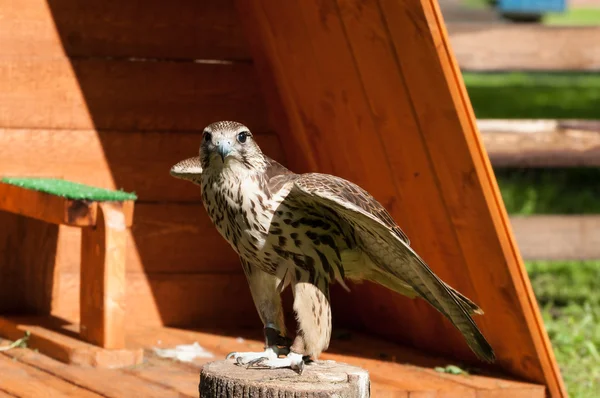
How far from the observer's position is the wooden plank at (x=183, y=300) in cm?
507

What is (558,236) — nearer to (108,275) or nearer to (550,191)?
(550,191)

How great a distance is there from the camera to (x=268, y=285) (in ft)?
10.8

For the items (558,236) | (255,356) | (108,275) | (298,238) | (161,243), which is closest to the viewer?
(298,238)

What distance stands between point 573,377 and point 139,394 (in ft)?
6.90

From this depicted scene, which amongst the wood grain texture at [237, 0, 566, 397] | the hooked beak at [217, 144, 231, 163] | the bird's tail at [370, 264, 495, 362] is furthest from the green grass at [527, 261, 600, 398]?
the hooked beak at [217, 144, 231, 163]

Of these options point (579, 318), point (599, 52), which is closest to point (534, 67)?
point (599, 52)

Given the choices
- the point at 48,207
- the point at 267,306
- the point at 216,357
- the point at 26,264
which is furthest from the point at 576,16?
the point at 267,306

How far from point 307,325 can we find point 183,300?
205 centimetres

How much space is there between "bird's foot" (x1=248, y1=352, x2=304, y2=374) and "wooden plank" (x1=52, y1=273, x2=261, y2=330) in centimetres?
191

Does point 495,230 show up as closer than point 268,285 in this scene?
No

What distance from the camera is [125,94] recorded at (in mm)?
5023

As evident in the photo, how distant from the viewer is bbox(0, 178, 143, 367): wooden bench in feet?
13.8

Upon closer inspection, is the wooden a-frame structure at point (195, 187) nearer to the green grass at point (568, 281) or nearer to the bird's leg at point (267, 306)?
the bird's leg at point (267, 306)

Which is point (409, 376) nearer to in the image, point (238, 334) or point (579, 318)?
point (238, 334)
